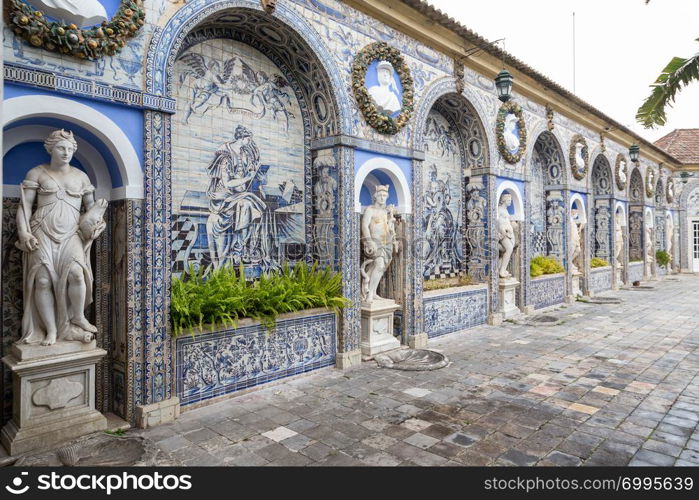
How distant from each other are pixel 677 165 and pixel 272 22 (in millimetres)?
23041

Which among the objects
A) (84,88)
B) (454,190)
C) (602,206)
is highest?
(602,206)

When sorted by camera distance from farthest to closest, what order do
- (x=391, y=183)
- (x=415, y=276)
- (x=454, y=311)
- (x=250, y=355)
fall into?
1. (x=454, y=311)
2. (x=415, y=276)
3. (x=391, y=183)
4. (x=250, y=355)

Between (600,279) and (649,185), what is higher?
(649,185)

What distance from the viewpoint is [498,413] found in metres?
4.55

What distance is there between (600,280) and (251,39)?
1296cm

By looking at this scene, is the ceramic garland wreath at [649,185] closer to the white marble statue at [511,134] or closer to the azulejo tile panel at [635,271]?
the azulejo tile panel at [635,271]

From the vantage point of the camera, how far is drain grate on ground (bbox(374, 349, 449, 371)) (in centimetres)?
609

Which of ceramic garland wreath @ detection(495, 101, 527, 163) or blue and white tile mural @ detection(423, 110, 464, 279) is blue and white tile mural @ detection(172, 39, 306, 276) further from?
ceramic garland wreath @ detection(495, 101, 527, 163)

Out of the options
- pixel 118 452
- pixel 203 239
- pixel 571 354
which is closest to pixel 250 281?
pixel 203 239

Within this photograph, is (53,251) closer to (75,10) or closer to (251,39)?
(75,10)

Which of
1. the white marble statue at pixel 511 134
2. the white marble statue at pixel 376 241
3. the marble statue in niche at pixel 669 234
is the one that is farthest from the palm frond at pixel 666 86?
the marble statue in niche at pixel 669 234

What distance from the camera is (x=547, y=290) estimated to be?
37.1ft

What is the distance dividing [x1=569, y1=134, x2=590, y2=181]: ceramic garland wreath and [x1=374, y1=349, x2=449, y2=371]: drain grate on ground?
8448 millimetres

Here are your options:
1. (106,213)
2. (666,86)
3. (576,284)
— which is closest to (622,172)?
(576,284)
